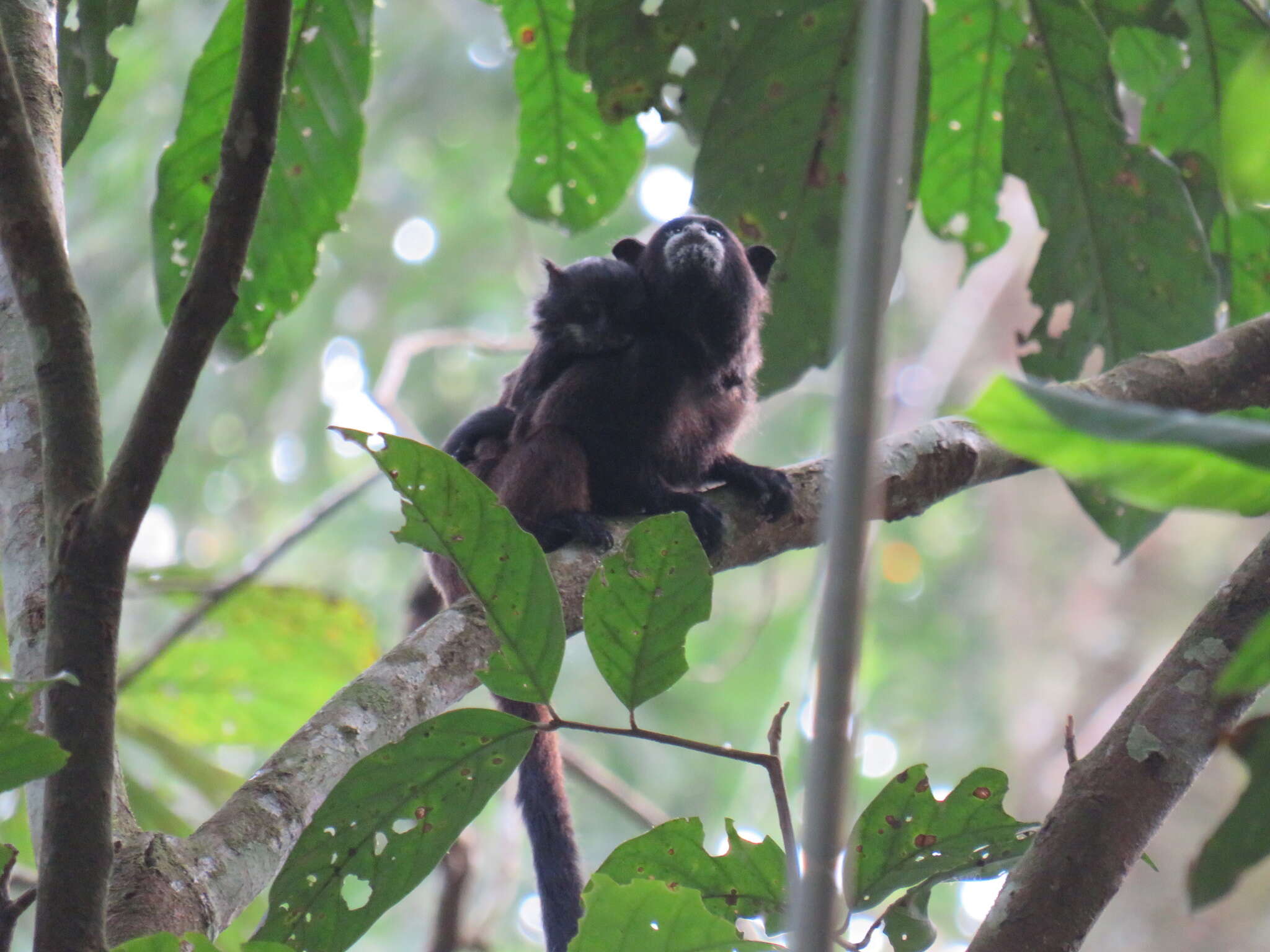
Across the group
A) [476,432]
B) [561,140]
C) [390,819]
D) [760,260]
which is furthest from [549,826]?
[760,260]

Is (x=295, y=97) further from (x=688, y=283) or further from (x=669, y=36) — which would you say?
(x=688, y=283)

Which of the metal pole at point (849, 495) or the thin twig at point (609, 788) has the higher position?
the thin twig at point (609, 788)

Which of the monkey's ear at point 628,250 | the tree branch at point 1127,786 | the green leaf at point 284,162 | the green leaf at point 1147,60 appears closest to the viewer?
the tree branch at point 1127,786

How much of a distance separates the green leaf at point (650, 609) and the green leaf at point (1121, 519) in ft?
4.60

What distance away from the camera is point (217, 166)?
2.60m

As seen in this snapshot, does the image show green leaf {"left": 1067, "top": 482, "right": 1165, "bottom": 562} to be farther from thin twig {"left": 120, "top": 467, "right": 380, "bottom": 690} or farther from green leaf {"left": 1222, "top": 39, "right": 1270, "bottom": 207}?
green leaf {"left": 1222, "top": 39, "right": 1270, "bottom": 207}

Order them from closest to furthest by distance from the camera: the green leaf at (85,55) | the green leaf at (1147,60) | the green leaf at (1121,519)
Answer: the green leaf at (85,55) < the green leaf at (1121,519) < the green leaf at (1147,60)

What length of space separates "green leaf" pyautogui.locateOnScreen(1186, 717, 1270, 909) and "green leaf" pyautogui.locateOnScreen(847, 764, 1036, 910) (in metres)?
0.69

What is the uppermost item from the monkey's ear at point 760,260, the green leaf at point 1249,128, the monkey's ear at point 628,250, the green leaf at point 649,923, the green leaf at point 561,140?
the monkey's ear at point 628,250

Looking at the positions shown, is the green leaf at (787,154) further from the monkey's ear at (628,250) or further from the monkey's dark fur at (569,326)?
the monkey's ear at (628,250)

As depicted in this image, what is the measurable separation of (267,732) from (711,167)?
1.84m

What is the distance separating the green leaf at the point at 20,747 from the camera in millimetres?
1063

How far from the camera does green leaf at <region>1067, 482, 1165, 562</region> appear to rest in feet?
8.68

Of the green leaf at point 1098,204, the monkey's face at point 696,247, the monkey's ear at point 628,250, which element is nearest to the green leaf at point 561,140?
the monkey's face at point 696,247
